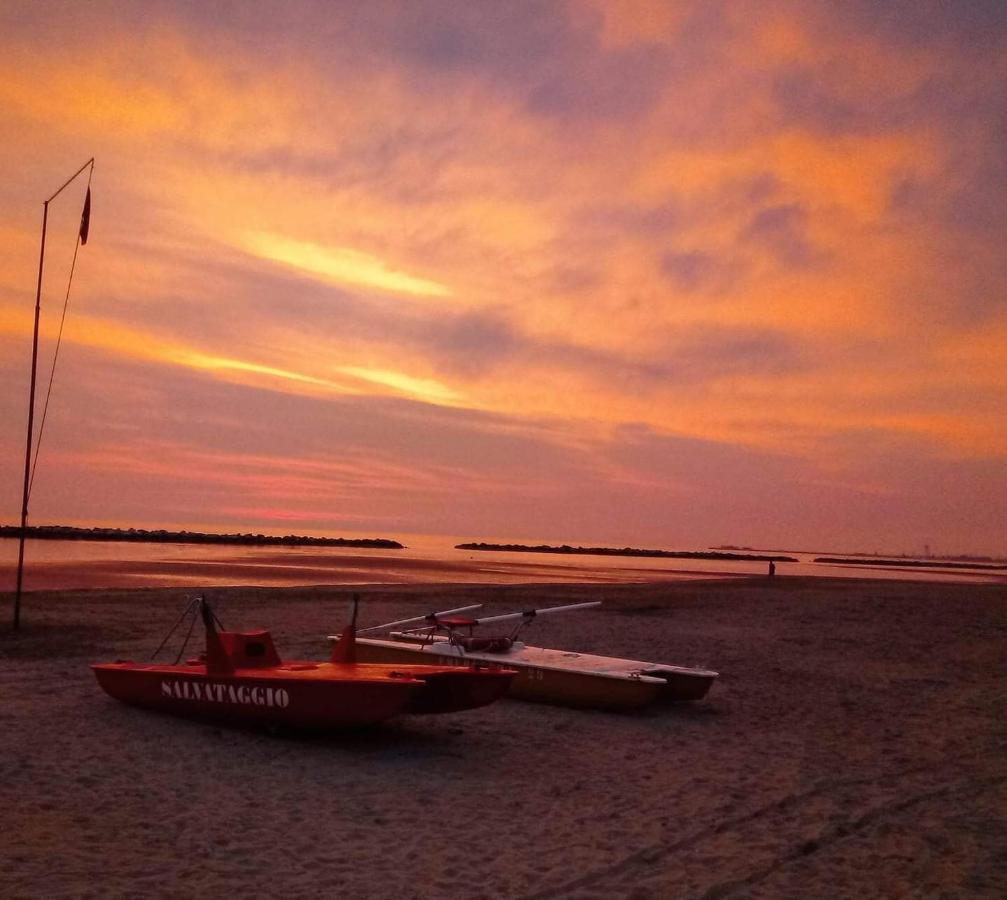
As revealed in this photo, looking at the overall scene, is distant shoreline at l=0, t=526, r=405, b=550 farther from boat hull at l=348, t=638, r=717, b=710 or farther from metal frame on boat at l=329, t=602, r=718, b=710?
boat hull at l=348, t=638, r=717, b=710

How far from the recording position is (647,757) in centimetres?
896

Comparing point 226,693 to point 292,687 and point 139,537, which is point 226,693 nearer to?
point 292,687

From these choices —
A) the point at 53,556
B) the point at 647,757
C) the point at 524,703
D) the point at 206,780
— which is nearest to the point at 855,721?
the point at 647,757

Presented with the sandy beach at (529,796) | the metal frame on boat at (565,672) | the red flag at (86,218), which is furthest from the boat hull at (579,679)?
the red flag at (86,218)

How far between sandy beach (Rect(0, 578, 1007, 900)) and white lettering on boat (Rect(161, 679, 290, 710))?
1.10 feet

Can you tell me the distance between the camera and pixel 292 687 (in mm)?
8867

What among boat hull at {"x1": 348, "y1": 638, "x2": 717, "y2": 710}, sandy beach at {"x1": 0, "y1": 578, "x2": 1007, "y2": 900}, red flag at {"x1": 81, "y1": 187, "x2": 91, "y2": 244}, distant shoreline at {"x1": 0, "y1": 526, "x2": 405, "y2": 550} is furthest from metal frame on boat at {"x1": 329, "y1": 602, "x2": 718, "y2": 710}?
distant shoreline at {"x1": 0, "y1": 526, "x2": 405, "y2": 550}

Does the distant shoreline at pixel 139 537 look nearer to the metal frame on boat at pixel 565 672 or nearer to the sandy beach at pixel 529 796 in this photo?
the metal frame on boat at pixel 565 672

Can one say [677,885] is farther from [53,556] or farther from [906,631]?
[53,556]

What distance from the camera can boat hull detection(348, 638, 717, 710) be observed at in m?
10.6

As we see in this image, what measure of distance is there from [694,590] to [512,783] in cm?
2392

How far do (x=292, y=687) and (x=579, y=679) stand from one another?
3719 millimetres

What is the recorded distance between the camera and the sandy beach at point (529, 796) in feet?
18.6

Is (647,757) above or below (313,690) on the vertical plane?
below
